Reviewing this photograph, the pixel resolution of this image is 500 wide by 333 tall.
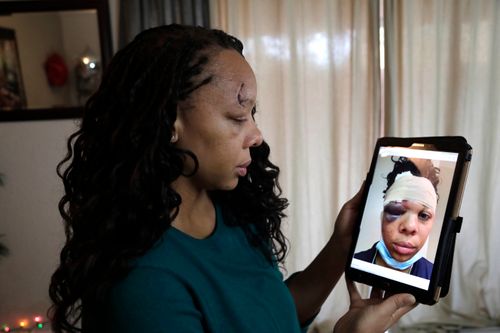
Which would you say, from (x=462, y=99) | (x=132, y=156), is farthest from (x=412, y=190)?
(x=462, y=99)

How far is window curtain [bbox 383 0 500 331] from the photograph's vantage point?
6.57 feet

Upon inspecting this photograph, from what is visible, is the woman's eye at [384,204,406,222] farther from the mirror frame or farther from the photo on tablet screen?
the mirror frame

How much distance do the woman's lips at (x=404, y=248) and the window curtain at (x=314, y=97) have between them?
4.37ft

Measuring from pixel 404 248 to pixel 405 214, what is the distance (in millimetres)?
66

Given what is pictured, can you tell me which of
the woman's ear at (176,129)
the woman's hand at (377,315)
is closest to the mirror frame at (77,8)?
the woman's ear at (176,129)

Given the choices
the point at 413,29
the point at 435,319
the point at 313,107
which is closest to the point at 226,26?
the point at 313,107

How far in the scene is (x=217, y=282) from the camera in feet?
2.05

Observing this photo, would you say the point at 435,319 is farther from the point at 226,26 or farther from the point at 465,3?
the point at 226,26

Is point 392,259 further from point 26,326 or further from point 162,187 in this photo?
point 26,326

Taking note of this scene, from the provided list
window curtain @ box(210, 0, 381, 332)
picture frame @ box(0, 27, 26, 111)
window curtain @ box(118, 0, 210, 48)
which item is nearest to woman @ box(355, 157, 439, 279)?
window curtain @ box(210, 0, 381, 332)

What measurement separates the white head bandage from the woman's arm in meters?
0.08

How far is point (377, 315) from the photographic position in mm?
726

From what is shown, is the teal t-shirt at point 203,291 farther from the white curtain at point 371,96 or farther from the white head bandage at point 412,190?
the white curtain at point 371,96

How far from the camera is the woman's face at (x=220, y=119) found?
1.97 feet
